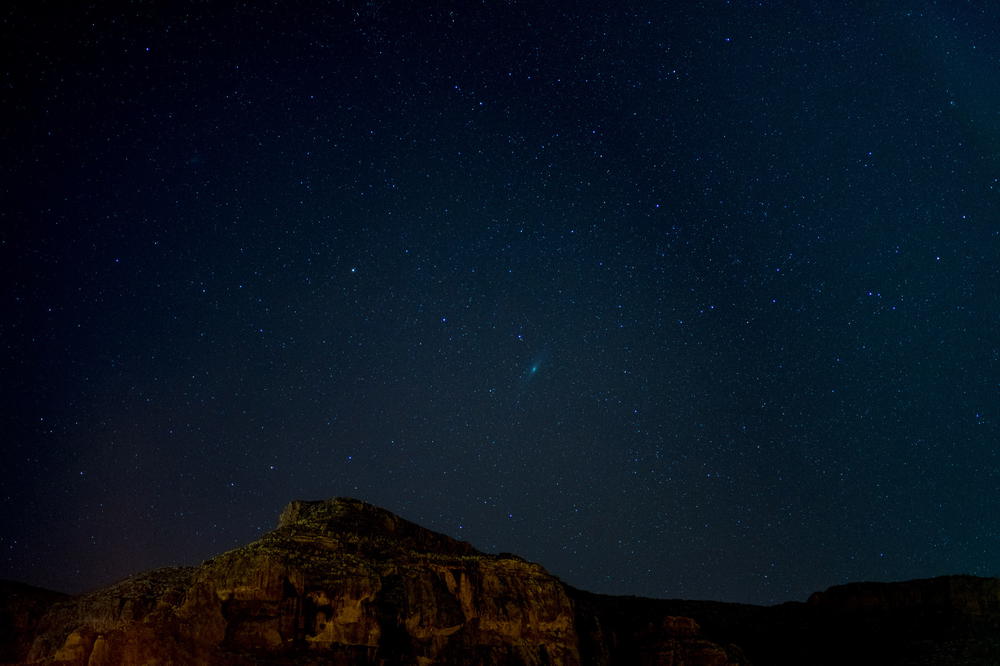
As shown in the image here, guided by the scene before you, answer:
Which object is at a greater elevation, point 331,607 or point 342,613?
point 331,607

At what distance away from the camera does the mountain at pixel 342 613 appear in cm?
3694

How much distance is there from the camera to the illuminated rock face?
36.5m

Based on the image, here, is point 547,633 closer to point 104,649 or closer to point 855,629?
point 104,649

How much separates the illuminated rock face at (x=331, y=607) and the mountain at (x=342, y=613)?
0.23ft

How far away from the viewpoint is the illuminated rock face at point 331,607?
36531 millimetres

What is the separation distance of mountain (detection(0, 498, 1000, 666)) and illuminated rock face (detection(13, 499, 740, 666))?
0.07 meters

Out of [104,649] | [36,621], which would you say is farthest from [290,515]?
[36,621]

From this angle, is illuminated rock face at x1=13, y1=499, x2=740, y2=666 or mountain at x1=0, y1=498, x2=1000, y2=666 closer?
illuminated rock face at x1=13, y1=499, x2=740, y2=666

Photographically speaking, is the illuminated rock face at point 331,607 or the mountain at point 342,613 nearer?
the illuminated rock face at point 331,607

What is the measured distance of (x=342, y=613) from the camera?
128 ft

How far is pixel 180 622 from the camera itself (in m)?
37.1

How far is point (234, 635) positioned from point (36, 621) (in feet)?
92.4

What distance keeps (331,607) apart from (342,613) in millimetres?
631

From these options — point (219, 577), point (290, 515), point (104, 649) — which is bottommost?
point (104, 649)
